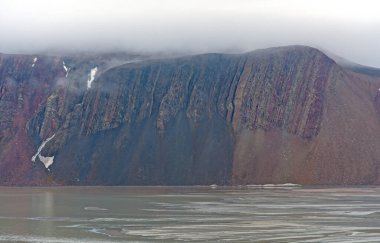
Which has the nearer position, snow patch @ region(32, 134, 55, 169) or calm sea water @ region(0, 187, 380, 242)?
calm sea water @ region(0, 187, 380, 242)

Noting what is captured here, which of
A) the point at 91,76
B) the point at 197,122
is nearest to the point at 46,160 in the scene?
the point at 91,76

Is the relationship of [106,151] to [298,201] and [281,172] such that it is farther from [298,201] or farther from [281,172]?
[298,201]

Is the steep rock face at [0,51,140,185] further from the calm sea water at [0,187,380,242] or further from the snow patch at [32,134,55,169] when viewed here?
the calm sea water at [0,187,380,242]

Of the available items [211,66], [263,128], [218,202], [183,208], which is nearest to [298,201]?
[218,202]

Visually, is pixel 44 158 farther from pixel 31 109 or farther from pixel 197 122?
pixel 197 122

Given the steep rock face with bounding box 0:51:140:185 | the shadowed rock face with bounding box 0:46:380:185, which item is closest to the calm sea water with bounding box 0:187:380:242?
the shadowed rock face with bounding box 0:46:380:185

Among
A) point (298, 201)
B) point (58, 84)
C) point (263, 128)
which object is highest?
point (58, 84)

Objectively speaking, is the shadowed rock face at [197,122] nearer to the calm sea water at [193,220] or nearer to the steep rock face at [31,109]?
the steep rock face at [31,109]
